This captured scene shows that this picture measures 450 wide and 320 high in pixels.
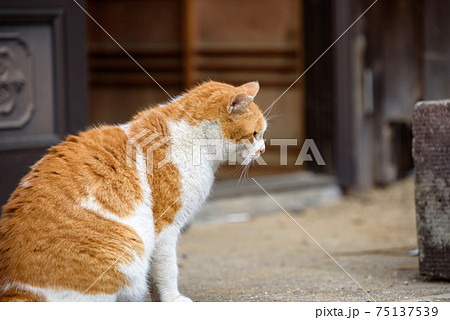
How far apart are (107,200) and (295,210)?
384 cm

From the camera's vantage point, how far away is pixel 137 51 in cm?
810

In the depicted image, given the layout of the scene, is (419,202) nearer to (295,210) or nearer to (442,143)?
(442,143)

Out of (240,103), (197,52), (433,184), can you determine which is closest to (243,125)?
(240,103)

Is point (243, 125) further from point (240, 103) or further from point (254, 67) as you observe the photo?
point (254, 67)

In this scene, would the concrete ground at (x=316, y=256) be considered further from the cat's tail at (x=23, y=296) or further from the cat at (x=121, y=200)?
the cat's tail at (x=23, y=296)

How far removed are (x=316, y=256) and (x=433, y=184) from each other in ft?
4.58

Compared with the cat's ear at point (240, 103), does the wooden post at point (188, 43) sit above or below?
above

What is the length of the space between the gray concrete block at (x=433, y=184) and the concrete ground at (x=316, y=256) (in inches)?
5.8

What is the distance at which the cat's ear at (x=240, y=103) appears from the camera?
304 centimetres

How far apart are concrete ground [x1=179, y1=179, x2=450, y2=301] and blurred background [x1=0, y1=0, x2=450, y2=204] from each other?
0.52m

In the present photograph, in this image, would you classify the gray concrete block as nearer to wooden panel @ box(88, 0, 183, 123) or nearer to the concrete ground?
the concrete ground

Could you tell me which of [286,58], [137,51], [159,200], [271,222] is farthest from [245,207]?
[159,200]

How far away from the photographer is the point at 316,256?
4.70 meters

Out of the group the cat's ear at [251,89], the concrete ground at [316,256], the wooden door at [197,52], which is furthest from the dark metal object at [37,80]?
the wooden door at [197,52]
